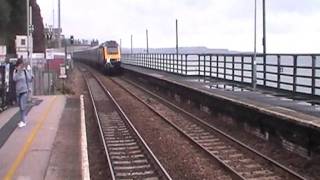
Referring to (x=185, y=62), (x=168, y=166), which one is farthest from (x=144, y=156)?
(x=185, y=62)

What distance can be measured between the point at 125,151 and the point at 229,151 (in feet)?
8.59

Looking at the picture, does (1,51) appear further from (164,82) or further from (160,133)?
(160,133)

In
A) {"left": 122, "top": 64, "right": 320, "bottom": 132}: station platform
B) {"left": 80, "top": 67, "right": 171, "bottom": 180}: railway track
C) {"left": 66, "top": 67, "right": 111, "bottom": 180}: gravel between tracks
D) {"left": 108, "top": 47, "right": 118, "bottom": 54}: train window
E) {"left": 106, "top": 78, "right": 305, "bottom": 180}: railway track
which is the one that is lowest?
{"left": 66, "top": 67, "right": 111, "bottom": 180}: gravel between tracks

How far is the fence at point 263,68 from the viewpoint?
18219 mm

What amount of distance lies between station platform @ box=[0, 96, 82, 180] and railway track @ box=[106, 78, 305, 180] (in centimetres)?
317

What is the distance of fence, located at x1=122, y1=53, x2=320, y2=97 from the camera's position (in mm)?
18219

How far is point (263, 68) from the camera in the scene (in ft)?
73.2

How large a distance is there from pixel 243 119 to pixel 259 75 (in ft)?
20.5

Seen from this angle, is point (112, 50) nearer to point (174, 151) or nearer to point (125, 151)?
point (125, 151)

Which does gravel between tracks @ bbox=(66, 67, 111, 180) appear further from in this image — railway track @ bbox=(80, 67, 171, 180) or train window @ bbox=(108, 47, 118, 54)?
train window @ bbox=(108, 47, 118, 54)

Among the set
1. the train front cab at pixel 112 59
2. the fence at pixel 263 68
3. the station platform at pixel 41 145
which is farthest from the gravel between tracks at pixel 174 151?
the train front cab at pixel 112 59

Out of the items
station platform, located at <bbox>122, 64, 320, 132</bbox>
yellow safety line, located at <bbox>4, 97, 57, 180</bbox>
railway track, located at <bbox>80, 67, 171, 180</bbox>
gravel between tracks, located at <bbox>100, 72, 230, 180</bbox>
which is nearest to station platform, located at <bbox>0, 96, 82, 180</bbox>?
yellow safety line, located at <bbox>4, 97, 57, 180</bbox>

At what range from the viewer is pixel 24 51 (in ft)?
90.2

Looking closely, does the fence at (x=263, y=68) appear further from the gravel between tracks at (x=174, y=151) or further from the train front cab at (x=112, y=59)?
the train front cab at (x=112, y=59)
